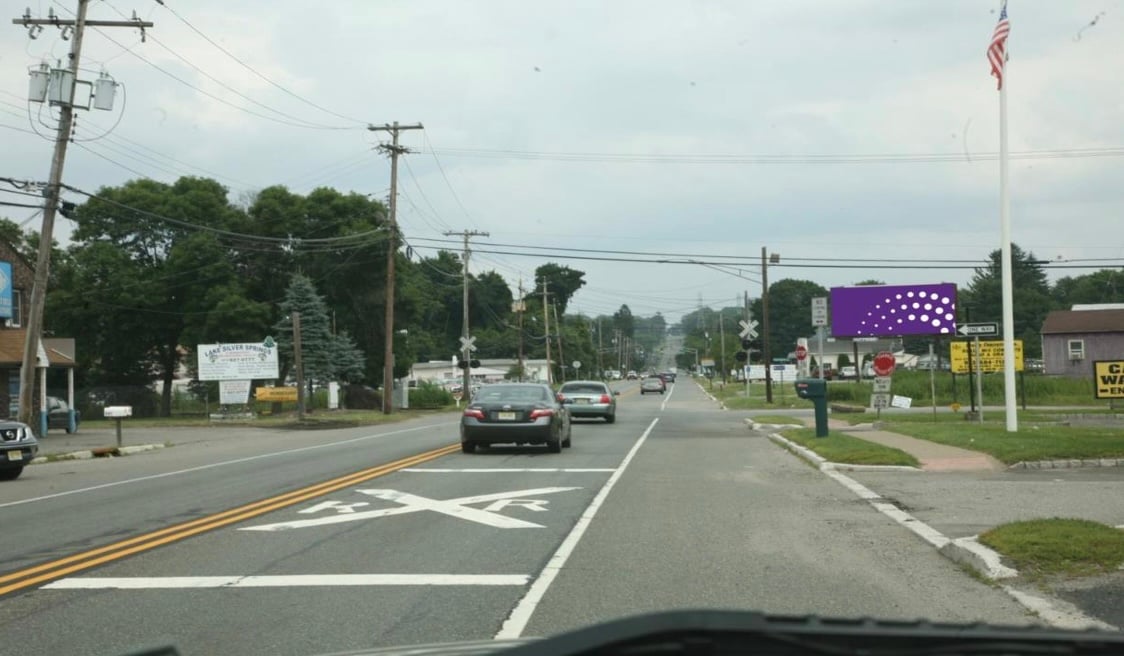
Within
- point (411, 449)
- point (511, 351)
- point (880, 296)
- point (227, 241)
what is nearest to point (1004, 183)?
point (411, 449)

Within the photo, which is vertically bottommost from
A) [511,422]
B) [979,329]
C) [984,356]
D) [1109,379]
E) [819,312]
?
[511,422]

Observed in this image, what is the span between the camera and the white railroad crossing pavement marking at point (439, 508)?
38.6ft

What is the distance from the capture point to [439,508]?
42.4ft

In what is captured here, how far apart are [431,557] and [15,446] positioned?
12561 millimetres

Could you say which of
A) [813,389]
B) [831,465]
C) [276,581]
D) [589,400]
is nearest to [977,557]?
[276,581]

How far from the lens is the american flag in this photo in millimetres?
22578

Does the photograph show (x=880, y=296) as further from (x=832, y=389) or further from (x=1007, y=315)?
(x=1007, y=315)

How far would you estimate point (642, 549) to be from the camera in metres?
10.0

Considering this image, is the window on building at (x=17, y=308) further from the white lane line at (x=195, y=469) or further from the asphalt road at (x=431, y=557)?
the asphalt road at (x=431, y=557)

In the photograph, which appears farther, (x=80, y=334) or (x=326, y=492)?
(x=80, y=334)

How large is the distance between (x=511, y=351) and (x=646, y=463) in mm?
114802

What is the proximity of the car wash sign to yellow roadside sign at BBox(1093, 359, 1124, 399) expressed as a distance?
31278mm

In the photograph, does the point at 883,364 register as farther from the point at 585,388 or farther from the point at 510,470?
the point at 585,388

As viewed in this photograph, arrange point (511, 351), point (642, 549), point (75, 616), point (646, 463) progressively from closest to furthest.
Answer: point (75, 616) → point (642, 549) → point (646, 463) → point (511, 351)
